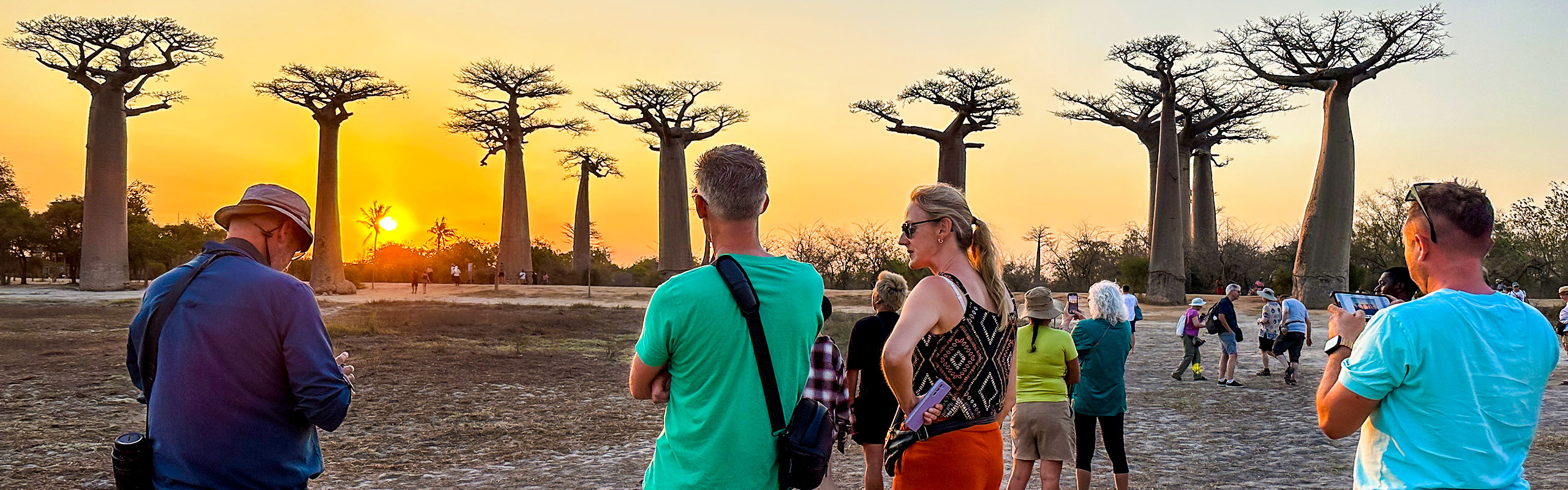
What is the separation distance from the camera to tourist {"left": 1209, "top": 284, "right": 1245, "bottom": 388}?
12938 millimetres

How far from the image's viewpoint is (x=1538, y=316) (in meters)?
2.68

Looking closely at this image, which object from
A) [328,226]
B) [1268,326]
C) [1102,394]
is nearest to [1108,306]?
[1102,394]

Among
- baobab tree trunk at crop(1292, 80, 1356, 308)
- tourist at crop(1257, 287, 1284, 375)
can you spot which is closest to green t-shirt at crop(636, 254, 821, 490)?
tourist at crop(1257, 287, 1284, 375)

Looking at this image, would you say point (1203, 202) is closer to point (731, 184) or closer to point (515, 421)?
point (515, 421)

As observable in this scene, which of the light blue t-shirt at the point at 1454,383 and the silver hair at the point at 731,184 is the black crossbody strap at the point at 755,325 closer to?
the silver hair at the point at 731,184

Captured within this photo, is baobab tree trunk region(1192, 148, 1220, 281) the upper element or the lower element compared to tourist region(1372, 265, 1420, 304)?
upper

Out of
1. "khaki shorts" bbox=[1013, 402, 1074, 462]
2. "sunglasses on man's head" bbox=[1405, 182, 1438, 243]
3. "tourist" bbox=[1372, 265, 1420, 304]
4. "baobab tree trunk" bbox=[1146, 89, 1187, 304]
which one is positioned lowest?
"khaki shorts" bbox=[1013, 402, 1074, 462]

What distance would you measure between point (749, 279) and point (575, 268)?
205ft

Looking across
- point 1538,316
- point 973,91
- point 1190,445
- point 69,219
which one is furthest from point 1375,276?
point 69,219

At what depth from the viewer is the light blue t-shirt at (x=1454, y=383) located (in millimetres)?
2508

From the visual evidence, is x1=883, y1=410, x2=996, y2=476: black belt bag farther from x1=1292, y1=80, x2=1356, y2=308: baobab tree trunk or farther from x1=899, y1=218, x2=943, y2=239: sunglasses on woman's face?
x1=1292, y1=80, x2=1356, y2=308: baobab tree trunk

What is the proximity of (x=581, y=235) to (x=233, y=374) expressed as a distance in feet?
207

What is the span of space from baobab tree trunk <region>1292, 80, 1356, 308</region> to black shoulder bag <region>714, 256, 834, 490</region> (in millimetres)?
36393

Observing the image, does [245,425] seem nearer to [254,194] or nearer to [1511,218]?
[254,194]
